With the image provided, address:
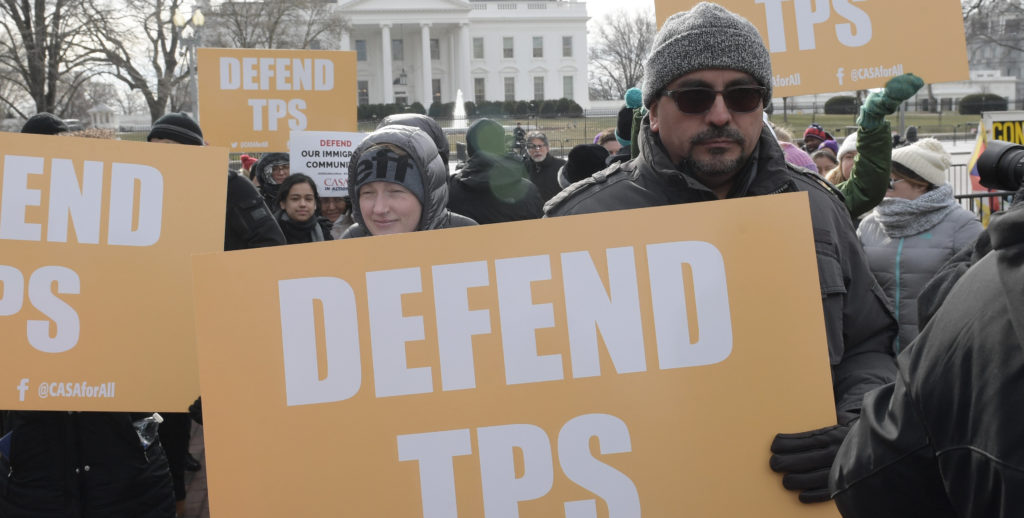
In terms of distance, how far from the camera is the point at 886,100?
362 cm

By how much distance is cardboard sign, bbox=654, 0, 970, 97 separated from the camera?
4742 millimetres

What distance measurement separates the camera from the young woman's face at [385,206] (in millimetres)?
2975

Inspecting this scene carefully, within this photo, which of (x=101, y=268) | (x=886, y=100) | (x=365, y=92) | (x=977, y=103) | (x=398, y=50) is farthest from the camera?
(x=398, y=50)

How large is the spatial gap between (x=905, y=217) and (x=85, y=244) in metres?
3.86

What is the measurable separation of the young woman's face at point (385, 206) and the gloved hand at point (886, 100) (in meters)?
1.88

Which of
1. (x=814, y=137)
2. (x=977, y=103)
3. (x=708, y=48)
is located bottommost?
(x=708, y=48)

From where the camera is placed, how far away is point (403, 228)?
302cm

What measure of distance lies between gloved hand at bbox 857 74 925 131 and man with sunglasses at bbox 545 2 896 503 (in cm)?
149

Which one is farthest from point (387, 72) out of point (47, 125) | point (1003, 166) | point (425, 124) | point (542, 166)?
point (1003, 166)

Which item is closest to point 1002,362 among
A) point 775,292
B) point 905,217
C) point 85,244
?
point 775,292

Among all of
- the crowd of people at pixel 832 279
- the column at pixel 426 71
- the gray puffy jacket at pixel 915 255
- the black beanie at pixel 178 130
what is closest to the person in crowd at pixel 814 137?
the crowd of people at pixel 832 279

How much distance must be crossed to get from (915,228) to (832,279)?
9.88 ft

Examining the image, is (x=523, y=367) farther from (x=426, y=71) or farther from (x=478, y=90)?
(x=478, y=90)

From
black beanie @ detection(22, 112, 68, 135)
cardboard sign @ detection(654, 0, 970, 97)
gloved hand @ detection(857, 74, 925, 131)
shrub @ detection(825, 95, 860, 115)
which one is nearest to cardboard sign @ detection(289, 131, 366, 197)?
black beanie @ detection(22, 112, 68, 135)
